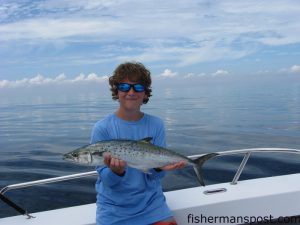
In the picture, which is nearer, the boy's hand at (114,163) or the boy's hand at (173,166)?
the boy's hand at (114,163)

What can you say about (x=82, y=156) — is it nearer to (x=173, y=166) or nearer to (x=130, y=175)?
(x=130, y=175)

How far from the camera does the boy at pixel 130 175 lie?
345cm

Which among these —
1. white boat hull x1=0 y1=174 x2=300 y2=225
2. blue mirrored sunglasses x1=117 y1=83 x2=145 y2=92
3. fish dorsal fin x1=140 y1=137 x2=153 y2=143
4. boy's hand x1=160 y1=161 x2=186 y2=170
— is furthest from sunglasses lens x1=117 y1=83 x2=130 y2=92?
white boat hull x1=0 y1=174 x2=300 y2=225

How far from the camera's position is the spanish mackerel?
3.19m

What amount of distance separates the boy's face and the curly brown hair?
5 cm

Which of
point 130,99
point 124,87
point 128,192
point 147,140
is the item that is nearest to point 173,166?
point 147,140

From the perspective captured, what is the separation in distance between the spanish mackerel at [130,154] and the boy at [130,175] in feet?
0.34

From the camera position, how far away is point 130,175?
351cm

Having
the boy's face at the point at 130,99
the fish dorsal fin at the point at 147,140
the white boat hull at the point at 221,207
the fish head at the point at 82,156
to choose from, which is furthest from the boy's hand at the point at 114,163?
the white boat hull at the point at 221,207

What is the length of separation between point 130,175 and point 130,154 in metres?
0.36

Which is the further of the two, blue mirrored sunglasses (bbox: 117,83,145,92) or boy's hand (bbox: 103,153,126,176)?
blue mirrored sunglasses (bbox: 117,83,145,92)

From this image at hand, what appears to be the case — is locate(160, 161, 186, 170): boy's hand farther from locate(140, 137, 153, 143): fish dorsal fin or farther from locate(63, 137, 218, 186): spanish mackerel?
locate(140, 137, 153, 143): fish dorsal fin

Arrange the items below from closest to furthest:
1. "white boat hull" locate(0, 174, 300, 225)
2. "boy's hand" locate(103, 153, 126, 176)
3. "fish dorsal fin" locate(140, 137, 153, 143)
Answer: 1. "boy's hand" locate(103, 153, 126, 176)
2. "fish dorsal fin" locate(140, 137, 153, 143)
3. "white boat hull" locate(0, 174, 300, 225)

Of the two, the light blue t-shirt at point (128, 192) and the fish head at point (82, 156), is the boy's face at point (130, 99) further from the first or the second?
the fish head at point (82, 156)
